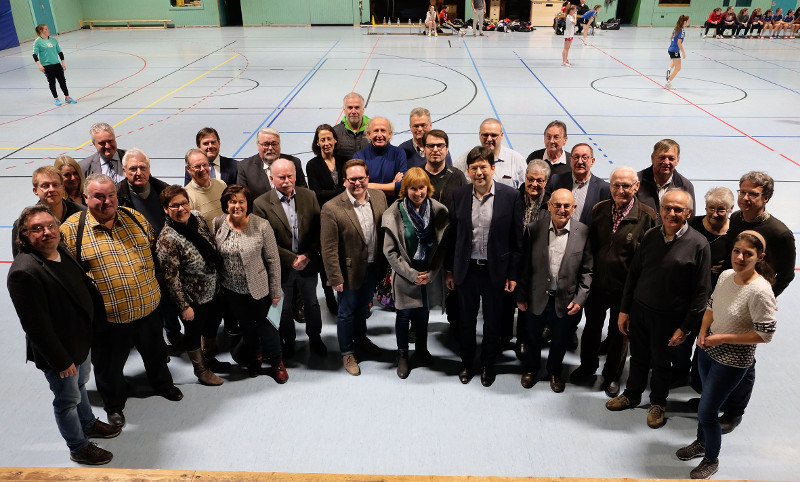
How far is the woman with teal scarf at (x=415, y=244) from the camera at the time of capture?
4148mm

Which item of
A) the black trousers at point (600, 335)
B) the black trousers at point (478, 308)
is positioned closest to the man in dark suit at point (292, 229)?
the black trousers at point (478, 308)

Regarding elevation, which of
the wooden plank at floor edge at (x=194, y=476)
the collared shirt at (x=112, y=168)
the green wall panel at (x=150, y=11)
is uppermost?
the green wall panel at (x=150, y=11)

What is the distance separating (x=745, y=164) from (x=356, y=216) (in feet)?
27.4

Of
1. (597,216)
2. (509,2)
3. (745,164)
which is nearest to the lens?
(597,216)

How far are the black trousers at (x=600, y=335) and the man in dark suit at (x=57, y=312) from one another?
11.9ft

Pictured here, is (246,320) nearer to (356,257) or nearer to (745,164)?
(356,257)

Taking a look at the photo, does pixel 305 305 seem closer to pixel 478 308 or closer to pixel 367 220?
pixel 367 220

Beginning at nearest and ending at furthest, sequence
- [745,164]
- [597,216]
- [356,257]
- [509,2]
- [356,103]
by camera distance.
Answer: [597,216] → [356,257] → [356,103] → [745,164] → [509,2]

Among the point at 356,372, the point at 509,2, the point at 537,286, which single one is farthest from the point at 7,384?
the point at 509,2

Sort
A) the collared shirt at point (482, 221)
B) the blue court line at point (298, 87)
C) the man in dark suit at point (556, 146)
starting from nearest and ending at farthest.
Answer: the collared shirt at point (482, 221)
the man in dark suit at point (556, 146)
the blue court line at point (298, 87)

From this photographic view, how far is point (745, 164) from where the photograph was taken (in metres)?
9.46

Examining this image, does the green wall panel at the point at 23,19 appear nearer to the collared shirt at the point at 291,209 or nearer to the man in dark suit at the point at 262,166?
the man in dark suit at the point at 262,166

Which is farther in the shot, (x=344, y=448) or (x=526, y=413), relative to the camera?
(x=526, y=413)

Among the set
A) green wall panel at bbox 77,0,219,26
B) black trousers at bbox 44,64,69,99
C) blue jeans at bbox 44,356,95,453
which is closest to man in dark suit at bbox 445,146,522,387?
blue jeans at bbox 44,356,95,453
